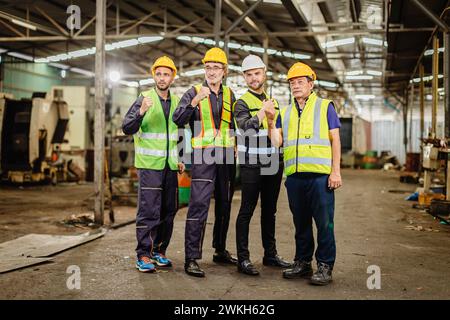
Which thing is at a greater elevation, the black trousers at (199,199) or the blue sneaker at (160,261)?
the black trousers at (199,199)

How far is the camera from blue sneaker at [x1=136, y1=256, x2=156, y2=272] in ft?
13.8

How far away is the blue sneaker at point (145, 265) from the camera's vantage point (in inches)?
165

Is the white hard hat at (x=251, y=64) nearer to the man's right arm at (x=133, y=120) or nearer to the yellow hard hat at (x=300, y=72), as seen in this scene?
the yellow hard hat at (x=300, y=72)

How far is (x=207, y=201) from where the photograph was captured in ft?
13.9

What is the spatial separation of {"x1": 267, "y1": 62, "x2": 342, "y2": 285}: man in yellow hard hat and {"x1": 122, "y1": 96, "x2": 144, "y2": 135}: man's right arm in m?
1.16

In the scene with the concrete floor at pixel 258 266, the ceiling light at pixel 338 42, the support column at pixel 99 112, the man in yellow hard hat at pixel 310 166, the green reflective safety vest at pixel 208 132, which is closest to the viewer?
the concrete floor at pixel 258 266

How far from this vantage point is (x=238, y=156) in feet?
14.3

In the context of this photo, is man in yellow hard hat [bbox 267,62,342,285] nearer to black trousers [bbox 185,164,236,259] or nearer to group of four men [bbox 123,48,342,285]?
group of four men [bbox 123,48,342,285]

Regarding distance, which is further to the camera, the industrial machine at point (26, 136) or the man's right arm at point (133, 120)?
the industrial machine at point (26, 136)

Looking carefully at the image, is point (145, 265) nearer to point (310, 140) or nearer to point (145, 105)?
point (145, 105)

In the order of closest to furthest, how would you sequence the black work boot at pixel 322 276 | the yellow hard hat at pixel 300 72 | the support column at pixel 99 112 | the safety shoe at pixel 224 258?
the black work boot at pixel 322 276
the yellow hard hat at pixel 300 72
the safety shoe at pixel 224 258
the support column at pixel 99 112

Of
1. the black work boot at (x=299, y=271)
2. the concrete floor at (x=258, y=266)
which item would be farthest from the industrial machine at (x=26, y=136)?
the black work boot at (x=299, y=271)

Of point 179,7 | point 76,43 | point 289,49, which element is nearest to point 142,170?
point 179,7

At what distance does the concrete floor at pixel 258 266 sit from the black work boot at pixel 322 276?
63 mm
